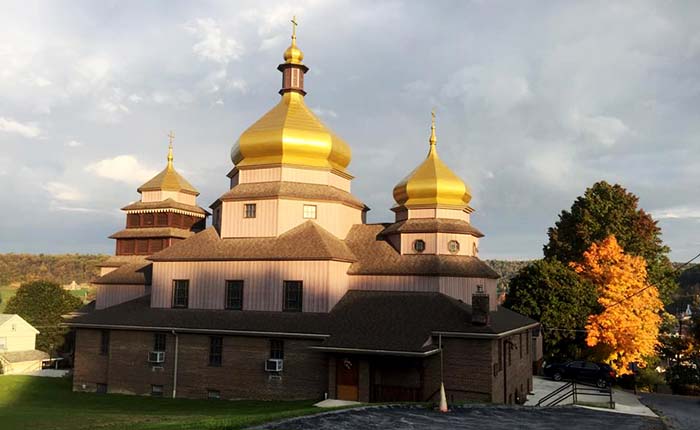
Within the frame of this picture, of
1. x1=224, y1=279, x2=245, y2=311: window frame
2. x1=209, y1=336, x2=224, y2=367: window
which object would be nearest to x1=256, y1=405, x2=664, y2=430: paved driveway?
x1=209, y1=336, x2=224, y2=367: window

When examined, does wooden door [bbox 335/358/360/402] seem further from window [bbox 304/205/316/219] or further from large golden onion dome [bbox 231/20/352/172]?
large golden onion dome [bbox 231/20/352/172]

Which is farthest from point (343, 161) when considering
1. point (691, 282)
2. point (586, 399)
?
point (691, 282)

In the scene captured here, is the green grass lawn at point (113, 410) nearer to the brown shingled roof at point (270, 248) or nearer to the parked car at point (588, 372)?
the brown shingled roof at point (270, 248)

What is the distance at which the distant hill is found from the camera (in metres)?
149

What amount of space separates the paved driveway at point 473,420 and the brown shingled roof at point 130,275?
22.4 metres

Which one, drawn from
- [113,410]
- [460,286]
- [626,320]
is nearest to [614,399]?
[626,320]

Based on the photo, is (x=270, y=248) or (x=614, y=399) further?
(x=614, y=399)

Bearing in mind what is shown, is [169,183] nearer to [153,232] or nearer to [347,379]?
[153,232]

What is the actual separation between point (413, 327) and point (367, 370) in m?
2.69

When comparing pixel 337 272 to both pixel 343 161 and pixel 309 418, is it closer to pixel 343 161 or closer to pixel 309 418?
pixel 343 161

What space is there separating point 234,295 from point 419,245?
988cm

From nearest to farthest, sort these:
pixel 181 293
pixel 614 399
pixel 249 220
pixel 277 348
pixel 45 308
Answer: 1. pixel 277 348
2. pixel 181 293
3. pixel 614 399
4. pixel 249 220
5. pixel 45 308

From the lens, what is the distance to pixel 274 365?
84.0 ft

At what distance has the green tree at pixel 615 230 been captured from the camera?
48812 millimetres
